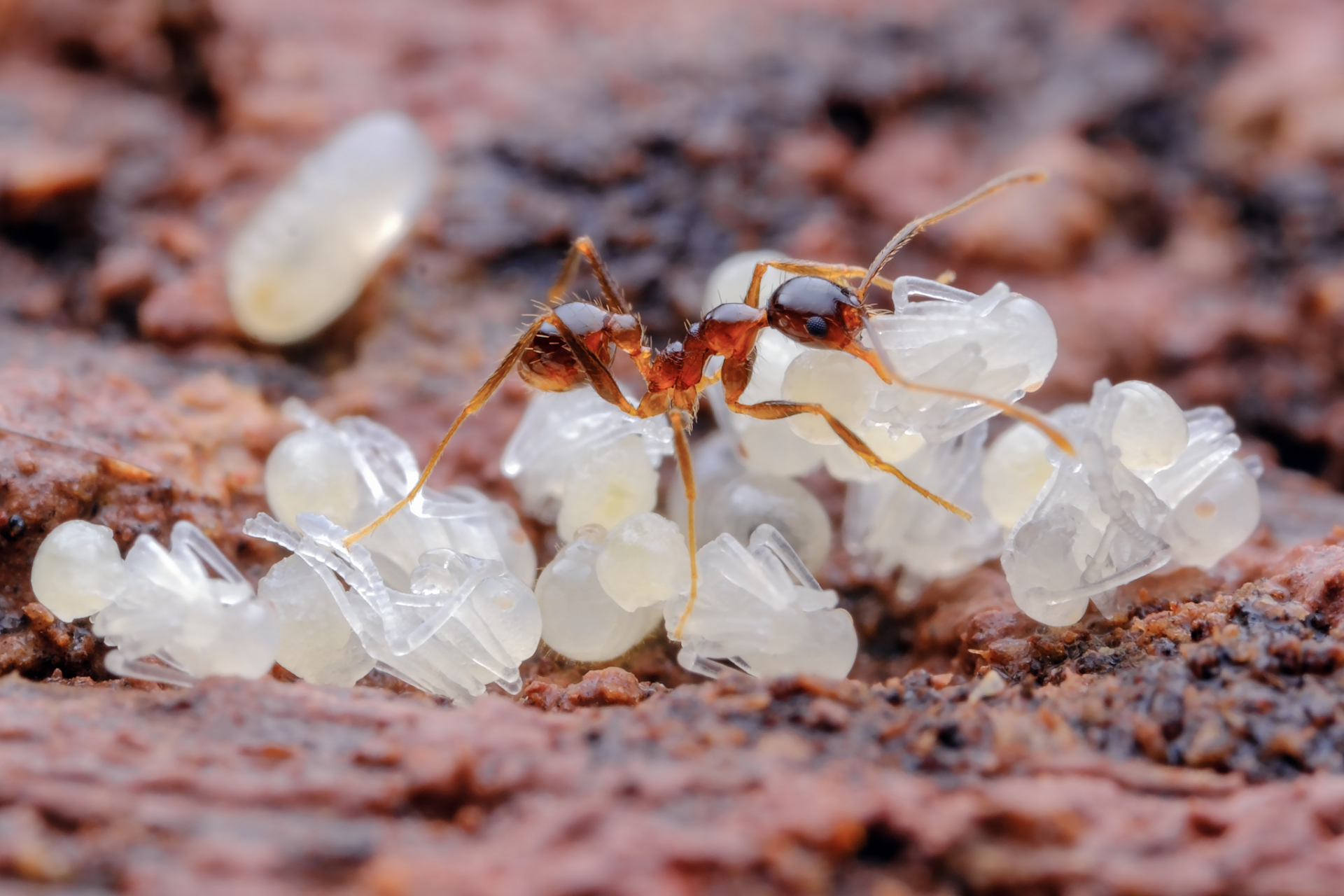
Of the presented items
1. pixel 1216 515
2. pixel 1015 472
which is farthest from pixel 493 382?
pixel 1216 515

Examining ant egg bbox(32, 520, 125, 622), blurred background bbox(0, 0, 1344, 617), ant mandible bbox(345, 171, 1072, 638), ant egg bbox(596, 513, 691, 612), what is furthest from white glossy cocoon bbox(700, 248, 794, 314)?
ant egg bbox(32, 520, 125, 622)

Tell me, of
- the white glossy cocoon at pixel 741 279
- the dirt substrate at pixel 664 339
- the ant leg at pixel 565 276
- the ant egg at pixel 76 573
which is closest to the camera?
the dirt substrate at pixel 664 339

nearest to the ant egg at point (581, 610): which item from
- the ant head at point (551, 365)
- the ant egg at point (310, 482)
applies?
the ant egg at point (310, 482)

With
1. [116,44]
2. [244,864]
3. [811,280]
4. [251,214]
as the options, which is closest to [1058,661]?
[811,280]

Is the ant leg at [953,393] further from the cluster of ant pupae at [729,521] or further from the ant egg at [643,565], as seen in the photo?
the ant egg at [643,565]

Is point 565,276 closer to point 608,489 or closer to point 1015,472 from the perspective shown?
point 608,489

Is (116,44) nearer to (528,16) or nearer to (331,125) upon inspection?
(331,125)
